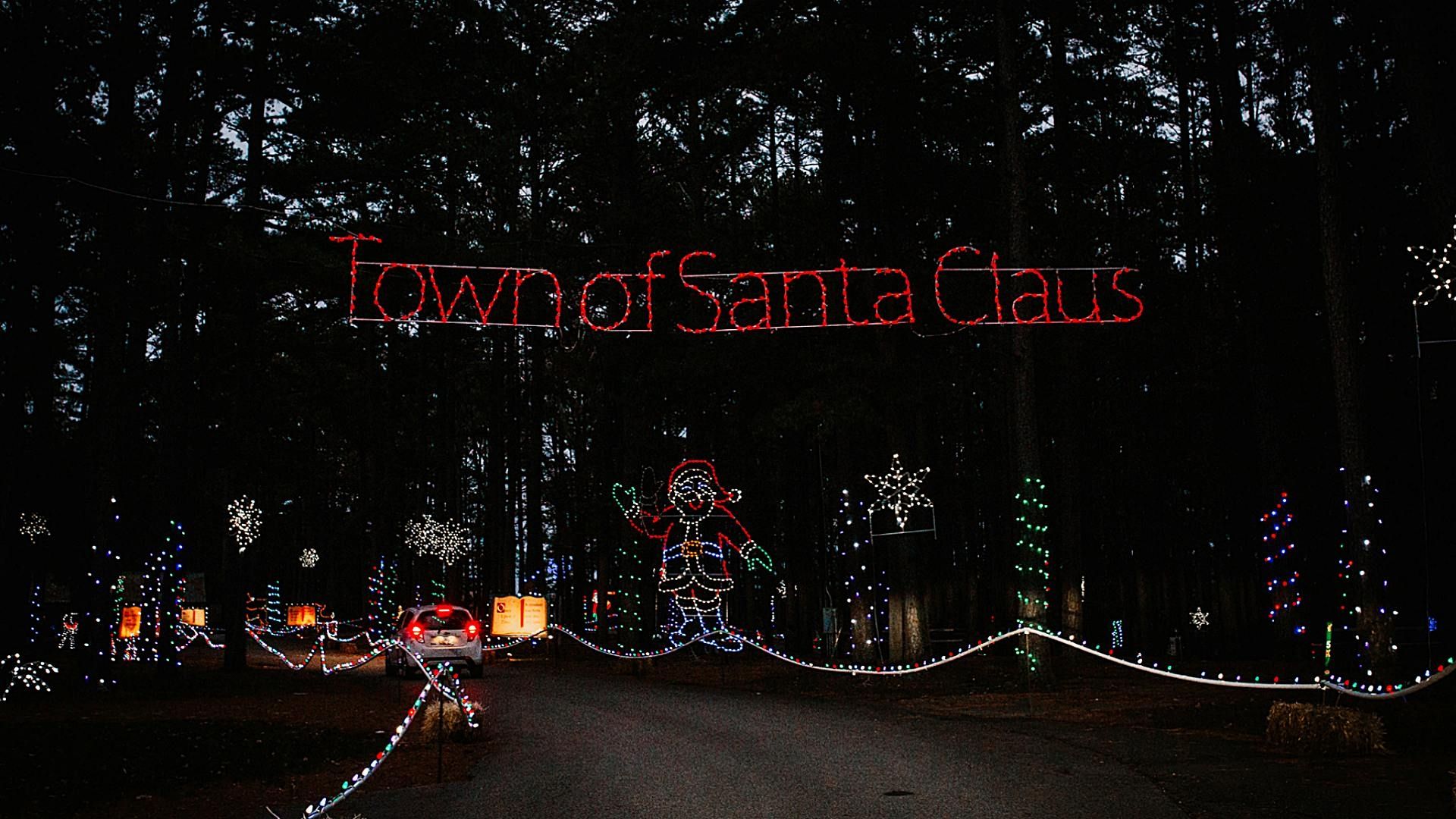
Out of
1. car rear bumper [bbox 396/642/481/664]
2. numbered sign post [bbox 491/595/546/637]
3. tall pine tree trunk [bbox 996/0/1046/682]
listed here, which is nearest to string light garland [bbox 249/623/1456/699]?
numbered sign post [bbox 491/595/546/637]

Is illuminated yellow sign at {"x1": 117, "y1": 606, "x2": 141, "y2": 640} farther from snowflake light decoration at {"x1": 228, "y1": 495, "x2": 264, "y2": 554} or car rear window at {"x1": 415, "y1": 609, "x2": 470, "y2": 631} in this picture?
car rear window at {"x1": 415, "y1": 609, "x2": 470, "y2": 631}

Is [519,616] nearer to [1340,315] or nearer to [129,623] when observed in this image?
[129,623]

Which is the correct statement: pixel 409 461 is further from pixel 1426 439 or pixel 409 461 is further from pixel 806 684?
pixel 1426 439

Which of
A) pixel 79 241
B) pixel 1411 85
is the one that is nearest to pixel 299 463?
pixel 79 241

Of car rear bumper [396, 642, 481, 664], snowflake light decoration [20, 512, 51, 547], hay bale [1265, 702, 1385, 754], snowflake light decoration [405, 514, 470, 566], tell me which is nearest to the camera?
hay bale [1265, 702, 1385, 754]

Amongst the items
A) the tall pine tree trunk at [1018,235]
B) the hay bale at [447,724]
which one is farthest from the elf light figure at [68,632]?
the tall pine tree trunk at [1018,235]

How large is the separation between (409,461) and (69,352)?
1531cm

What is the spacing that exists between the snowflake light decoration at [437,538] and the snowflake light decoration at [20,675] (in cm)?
2156

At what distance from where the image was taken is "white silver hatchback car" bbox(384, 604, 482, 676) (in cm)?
2947

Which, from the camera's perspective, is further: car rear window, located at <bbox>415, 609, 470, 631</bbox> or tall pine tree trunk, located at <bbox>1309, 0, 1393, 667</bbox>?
car rear window, located at <bbox>415, 609, 470, 631</bbox>

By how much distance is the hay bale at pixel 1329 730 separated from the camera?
12.8 meters

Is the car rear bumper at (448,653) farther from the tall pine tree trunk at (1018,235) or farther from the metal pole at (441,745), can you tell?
the metal pole at (441,745)

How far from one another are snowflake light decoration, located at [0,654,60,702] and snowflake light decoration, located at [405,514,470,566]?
21.6 meters

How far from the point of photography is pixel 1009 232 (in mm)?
23391
